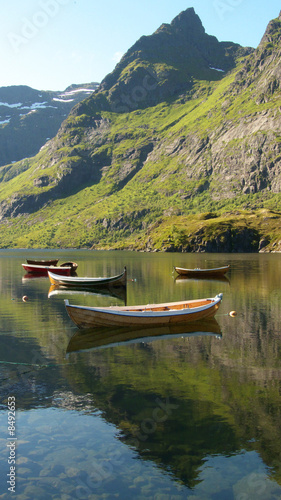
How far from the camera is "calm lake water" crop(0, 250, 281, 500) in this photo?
49.0 ft

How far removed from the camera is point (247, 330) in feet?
127

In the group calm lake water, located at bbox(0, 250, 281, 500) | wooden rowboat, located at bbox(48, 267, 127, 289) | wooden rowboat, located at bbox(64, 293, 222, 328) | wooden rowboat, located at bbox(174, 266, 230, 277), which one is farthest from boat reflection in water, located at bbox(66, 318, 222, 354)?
wooden rowboat, located at bbox(174, 266, 230, 277)

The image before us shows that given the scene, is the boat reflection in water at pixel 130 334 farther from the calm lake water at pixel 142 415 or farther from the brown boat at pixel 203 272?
the brown boat at pixel 203 272

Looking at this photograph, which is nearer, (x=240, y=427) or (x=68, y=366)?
(x=240, y=427)

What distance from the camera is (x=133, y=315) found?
3738cm

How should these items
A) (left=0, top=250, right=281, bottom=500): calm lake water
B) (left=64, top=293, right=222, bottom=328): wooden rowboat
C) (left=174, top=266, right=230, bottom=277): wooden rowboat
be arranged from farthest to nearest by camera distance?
(left=174, top=266, right=230, bottom=277): wooden rowboat, (left=64, top=293, right=222, bottom=328): wooden rowboat, (left=0, top=250, right=281, bottom=500): calm lake water

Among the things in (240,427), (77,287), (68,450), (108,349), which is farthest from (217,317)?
(77,287)

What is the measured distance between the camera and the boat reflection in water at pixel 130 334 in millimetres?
33625

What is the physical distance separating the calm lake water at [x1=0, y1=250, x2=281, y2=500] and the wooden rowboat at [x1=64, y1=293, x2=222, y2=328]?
4.45ft

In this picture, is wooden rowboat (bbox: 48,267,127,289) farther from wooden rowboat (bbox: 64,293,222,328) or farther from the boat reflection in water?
the boat reflection in water

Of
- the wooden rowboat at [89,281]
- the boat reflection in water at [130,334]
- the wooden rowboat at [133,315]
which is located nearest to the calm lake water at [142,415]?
the boat reflection in water at [130,334]

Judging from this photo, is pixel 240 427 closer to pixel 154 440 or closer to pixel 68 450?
pixel 154 440

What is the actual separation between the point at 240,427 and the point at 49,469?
28.0 feet

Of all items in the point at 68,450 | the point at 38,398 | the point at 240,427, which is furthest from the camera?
the point at 38,398
